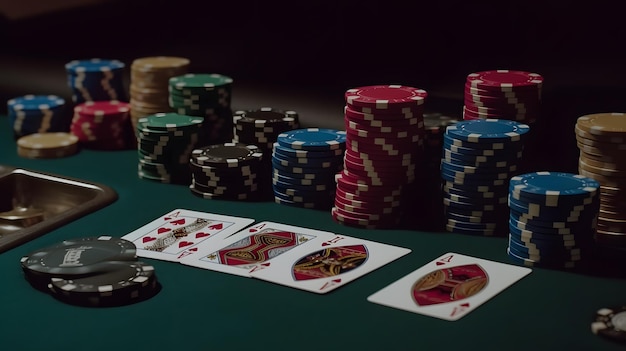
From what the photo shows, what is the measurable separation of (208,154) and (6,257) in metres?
0.85

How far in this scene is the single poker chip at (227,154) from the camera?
3549 millimetres

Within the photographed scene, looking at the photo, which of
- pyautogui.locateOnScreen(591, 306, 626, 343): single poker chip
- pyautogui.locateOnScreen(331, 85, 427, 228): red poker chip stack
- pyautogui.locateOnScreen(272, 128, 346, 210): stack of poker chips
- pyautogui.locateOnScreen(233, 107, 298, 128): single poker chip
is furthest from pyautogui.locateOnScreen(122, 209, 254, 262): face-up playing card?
pyautogui.locateOnScreen(591, 306, 626, 343): single poker chip

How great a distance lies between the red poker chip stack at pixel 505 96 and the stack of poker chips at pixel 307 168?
18.9 inches

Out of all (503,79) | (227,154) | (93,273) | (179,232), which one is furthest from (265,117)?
(93,273)

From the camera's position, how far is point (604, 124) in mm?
3055

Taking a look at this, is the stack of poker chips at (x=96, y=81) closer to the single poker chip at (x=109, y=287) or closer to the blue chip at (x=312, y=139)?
the blue chip at (x=312, y=139)

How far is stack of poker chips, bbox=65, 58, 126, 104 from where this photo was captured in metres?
4.48

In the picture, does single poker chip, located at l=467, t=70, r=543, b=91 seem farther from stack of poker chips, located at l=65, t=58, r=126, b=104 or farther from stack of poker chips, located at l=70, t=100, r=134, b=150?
stack of poker chips, located at l=65, t=58, r=126, b=104

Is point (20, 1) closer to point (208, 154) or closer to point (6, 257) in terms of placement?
point (208, 154)

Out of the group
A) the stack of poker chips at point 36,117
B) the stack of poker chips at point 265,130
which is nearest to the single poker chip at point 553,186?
the stack of poker chips at point 265,130

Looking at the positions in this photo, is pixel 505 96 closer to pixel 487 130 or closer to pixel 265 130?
pixel 487 130

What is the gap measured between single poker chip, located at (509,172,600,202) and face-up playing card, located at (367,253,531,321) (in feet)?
0.74

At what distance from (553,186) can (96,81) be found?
233cm

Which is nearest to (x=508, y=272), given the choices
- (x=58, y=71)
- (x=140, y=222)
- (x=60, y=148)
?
(x=140, y=222)
